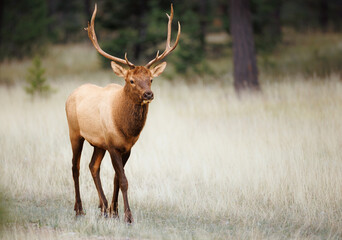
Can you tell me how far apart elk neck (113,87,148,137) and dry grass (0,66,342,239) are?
112cm

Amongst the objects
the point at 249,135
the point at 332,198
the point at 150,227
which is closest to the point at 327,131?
the point at 249,135

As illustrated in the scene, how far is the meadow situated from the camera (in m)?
5.39

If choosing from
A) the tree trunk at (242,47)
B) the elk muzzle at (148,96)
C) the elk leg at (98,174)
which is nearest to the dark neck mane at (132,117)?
the elk muzzle at (148,96)

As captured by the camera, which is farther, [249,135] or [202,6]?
[202,6]

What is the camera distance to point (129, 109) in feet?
17.2

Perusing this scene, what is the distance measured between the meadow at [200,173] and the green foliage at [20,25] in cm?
1161

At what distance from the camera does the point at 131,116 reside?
5227mm

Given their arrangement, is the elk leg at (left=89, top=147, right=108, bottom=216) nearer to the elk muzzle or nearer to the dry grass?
the dry grass

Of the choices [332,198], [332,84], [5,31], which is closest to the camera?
[332,198]

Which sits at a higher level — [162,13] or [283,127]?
[162,13]

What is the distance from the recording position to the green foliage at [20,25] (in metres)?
22.1

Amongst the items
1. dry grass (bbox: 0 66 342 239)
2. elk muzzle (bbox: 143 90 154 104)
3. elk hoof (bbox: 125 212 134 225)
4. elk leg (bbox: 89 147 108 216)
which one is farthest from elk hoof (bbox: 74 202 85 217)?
elk muzzle (bbox: 143 90 154 104)

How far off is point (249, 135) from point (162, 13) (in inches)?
402

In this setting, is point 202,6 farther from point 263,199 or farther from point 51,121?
point 263,199
